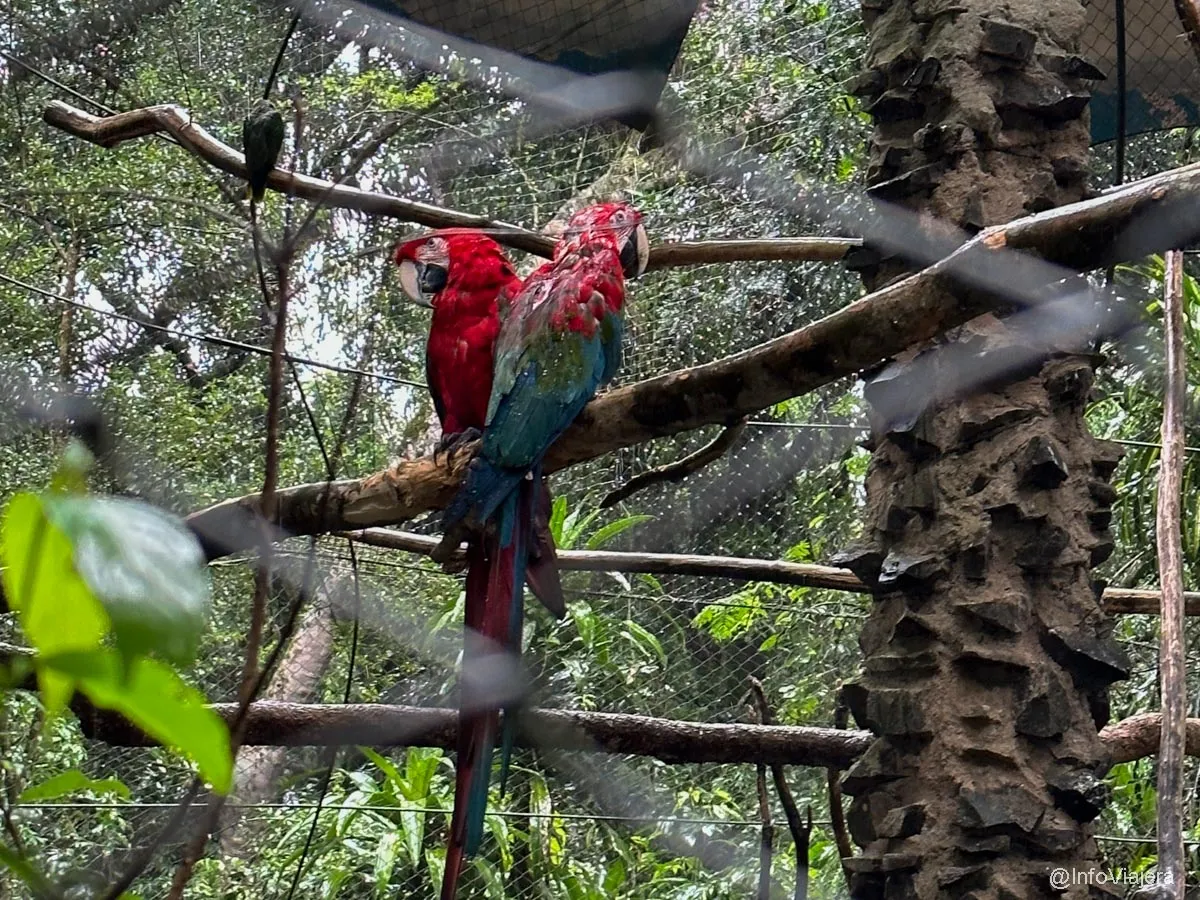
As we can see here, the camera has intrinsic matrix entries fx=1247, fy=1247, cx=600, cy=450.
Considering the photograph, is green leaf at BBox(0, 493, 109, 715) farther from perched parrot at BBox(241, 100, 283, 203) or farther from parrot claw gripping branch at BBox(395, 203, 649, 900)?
parrot claw gripping branch at BBox(395, 203, 649, 900)

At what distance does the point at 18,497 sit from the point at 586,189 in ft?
6.43

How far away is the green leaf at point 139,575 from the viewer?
13 cm

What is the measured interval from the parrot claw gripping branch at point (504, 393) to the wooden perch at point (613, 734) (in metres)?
0.19

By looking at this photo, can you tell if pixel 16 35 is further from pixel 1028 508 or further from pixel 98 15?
pixel 1028 508

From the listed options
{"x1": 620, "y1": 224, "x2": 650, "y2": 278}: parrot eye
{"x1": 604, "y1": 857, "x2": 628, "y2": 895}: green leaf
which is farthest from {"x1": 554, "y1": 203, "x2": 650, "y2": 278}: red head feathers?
{"x1": 604, "y1": 857, "x2": 628, "y2": 895}: green leaf

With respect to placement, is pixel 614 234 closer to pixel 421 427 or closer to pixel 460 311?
pixel 460 311

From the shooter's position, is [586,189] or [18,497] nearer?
[18,497]

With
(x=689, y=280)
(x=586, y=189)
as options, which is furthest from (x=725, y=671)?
(x=586, y=189)

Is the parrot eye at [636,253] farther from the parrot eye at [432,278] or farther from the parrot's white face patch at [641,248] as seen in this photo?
the parrot eye at [432,278]

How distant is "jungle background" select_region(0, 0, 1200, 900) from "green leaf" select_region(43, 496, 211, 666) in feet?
5.29

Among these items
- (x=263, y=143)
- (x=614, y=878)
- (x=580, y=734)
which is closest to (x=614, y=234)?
(x=580, y=734)

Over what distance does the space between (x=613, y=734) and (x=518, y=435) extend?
0.35 metres

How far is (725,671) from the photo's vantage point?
7.06 feet

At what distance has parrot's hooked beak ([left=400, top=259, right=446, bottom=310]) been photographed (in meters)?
1.30
